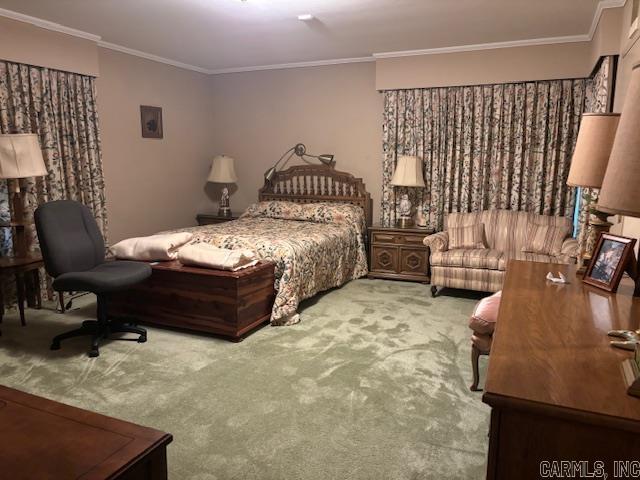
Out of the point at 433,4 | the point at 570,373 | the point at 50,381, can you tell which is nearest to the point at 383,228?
the point at 433,4

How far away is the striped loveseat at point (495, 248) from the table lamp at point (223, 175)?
2.79 metres

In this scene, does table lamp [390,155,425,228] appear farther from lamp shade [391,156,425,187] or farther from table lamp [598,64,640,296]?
table lamp [598,64,640,296]

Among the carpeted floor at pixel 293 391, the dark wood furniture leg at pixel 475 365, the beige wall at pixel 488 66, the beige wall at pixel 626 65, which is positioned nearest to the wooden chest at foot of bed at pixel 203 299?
the carpeted floor at pixel 293 391

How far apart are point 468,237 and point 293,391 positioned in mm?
2806

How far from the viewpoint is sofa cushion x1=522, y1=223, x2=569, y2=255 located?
14.9ft

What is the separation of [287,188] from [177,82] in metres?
1.89

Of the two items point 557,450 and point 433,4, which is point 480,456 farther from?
point 433,4

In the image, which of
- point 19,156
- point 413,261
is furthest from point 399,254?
point 19,156

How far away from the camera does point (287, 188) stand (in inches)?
244

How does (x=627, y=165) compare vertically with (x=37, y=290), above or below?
above

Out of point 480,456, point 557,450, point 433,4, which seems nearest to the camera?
point 557,450

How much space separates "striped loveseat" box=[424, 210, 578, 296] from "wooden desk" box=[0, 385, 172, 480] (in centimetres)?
384

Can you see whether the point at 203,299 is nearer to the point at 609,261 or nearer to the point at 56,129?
the point at 56,129

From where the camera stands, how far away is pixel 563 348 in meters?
1.35
